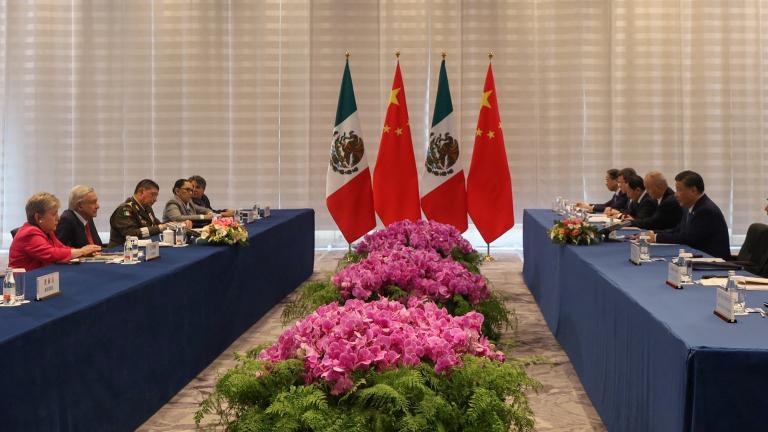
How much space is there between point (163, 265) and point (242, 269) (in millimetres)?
1331

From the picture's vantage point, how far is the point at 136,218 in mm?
6238

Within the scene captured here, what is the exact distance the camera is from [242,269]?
5820 millimetres

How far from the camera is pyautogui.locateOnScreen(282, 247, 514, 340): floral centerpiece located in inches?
149

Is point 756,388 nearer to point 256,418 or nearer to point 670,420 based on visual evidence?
point 670,420

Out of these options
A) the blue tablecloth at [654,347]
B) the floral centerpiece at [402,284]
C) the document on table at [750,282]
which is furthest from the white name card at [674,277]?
the floral centerpiece at [402,284]

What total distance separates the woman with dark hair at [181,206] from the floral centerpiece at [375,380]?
498 cm

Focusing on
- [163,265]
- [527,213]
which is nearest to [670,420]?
[163,265]

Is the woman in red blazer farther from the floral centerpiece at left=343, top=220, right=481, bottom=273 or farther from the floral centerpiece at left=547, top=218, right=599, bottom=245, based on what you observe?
the floral centerpiece at left=547, top=218, right=599, bottom=245

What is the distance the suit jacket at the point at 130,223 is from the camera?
6043 millimetres

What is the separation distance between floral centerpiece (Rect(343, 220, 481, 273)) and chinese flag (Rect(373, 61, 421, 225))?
3443 mm

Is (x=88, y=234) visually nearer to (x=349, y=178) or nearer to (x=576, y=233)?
(x=576, y=233)

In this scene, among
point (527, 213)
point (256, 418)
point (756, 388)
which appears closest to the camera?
point (256, 418)

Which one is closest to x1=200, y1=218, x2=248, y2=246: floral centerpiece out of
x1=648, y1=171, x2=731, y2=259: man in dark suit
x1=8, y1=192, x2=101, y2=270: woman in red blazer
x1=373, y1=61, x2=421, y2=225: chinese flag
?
x1=8, y1=192, x2=101, y2=270: woman in red blazer

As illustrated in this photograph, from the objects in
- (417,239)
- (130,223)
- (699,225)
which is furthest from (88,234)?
(699,225)
